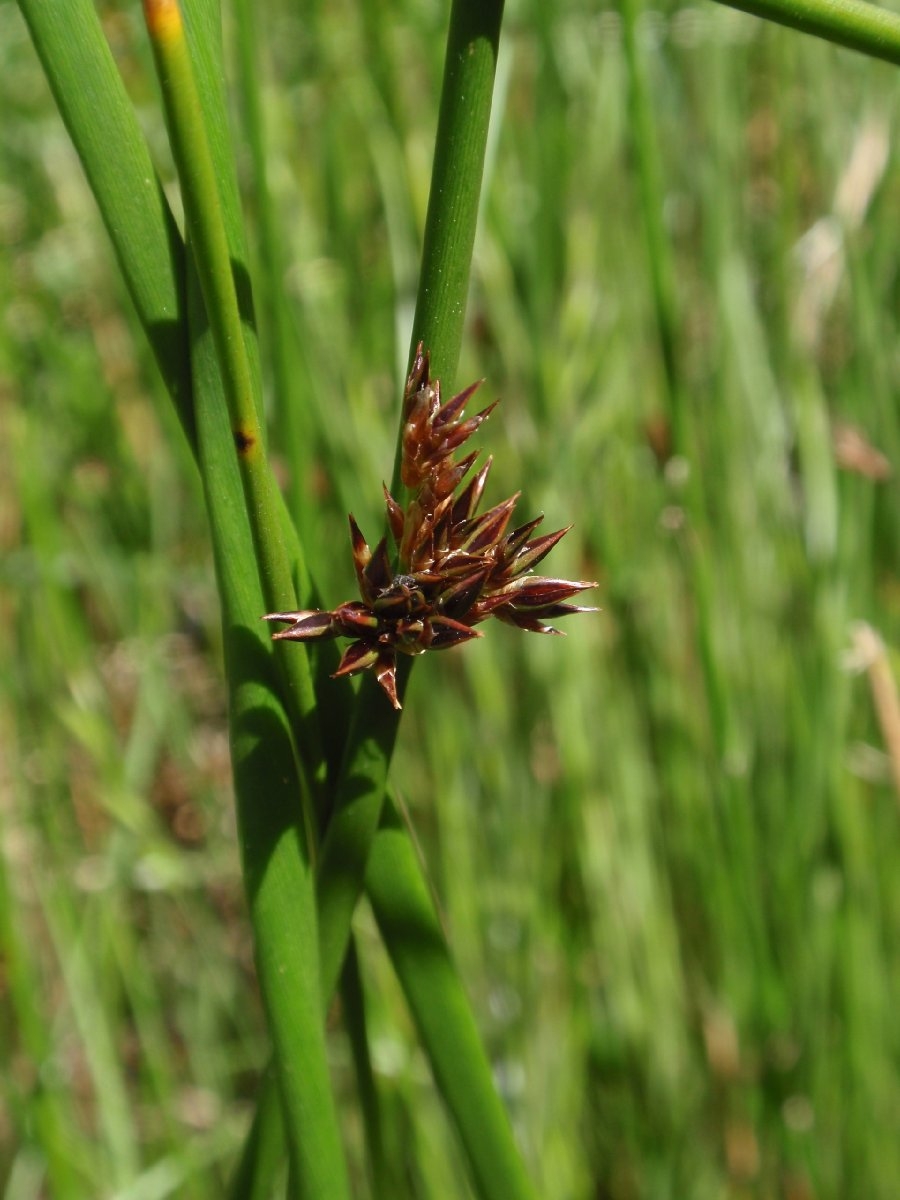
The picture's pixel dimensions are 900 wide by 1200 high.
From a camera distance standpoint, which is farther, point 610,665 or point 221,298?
point 610,665

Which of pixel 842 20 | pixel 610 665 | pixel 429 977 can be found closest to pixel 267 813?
pixel 429 977

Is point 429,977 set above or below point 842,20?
below

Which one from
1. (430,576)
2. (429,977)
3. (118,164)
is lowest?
(429,977)

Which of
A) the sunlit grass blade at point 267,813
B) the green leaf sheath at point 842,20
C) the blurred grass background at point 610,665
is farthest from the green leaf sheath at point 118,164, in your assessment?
the blurred grass background at point 610,665

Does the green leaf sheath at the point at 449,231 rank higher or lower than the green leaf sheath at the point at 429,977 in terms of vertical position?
higher

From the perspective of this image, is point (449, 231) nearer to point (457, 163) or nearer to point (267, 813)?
point (457, 163)

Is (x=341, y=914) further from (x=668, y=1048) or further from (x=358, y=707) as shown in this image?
(x=668, y=1048)

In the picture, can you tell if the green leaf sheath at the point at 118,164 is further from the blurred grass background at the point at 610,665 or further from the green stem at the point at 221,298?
the blurred grass background at the point at 610,665
